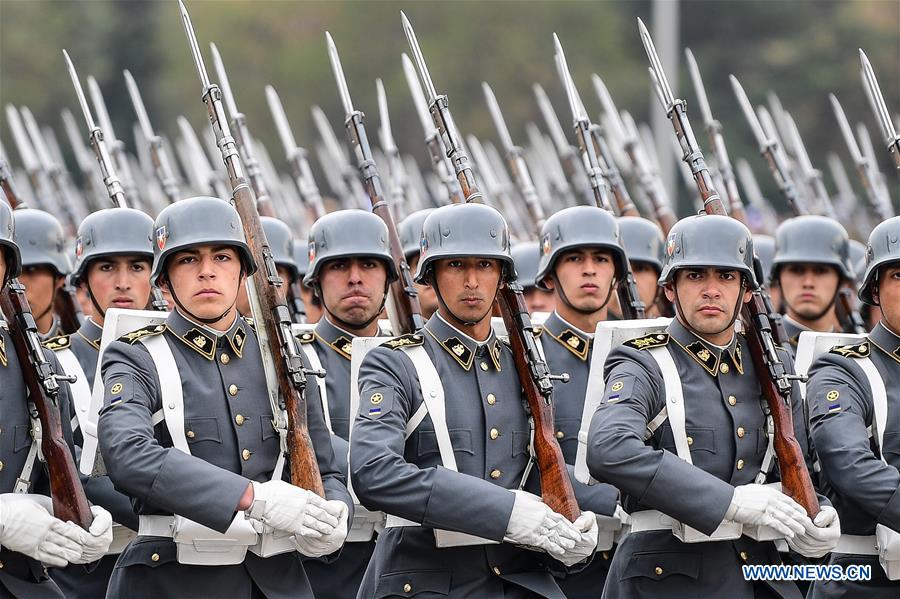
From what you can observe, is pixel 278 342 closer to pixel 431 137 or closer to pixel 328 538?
pixel 328 538

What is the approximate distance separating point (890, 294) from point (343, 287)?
3.36 meters

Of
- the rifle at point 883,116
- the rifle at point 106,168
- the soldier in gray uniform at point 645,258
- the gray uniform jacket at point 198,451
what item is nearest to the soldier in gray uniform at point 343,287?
the rifle at point 106,168

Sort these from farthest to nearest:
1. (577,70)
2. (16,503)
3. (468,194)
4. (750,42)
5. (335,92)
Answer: (335,92)
(577,70)
(750,42)
(468,194)
(16,503)

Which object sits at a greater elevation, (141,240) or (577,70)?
(577,70)

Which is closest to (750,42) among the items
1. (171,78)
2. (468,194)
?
(171,78)

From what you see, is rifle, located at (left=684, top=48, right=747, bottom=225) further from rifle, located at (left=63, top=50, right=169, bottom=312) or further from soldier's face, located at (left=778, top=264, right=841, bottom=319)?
rifle, located at (left=63, top=50, right=169, bottom=312)

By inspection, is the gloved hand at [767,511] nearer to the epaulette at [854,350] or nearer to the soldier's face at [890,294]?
the epaulette at [854,350]

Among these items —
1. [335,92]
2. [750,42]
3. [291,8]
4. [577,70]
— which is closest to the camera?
[750,42]

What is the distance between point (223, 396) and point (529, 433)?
56.4 inches

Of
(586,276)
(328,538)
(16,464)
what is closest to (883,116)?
(586,276)

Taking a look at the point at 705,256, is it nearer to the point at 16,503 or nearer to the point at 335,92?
the point at 16,503

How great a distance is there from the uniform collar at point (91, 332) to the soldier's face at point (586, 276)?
109 inches

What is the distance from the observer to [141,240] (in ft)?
30.2

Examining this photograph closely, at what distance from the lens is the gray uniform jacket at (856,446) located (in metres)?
7.13
